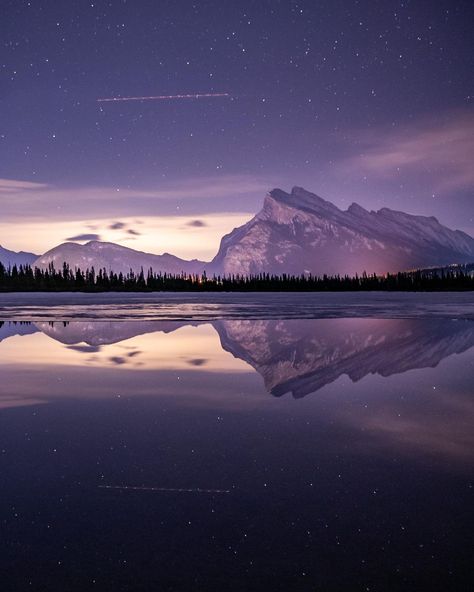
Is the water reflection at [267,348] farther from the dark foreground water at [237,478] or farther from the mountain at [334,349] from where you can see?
the dark foreground water at [237,478]

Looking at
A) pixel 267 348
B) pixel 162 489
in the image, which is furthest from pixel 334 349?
pixel 162 489

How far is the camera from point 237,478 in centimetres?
586

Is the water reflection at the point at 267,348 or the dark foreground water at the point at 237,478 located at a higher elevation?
the water reflection at the point at 267,348

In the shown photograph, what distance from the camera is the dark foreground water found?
407cm

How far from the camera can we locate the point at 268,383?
11.6m

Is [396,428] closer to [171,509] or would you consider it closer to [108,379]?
[171,509]

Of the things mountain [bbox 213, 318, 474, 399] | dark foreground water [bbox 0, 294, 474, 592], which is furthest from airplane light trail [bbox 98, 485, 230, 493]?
mountain [bbox 213, 318, 474, 399]

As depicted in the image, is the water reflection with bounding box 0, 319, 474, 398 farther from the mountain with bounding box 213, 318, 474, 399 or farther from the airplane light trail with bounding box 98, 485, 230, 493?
the airplane light trail with bounding box 98, 485, 230, 493

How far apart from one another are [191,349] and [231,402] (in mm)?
7901

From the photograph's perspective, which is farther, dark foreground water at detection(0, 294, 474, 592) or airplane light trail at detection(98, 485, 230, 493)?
airplane light trail at detection(98, 485, 230, 493)

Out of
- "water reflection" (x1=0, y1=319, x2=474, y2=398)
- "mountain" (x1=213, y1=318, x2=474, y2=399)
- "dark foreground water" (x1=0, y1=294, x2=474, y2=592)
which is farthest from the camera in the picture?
"water reflection" (x1=0, y1=319, x2=474, y2=398)

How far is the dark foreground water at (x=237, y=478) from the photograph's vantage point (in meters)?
4.07

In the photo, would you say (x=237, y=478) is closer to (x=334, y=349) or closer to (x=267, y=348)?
(x=334, y=349)

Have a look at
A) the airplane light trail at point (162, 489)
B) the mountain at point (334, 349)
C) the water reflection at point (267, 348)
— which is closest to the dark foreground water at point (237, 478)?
the airplane light trail at point (162, 489)
